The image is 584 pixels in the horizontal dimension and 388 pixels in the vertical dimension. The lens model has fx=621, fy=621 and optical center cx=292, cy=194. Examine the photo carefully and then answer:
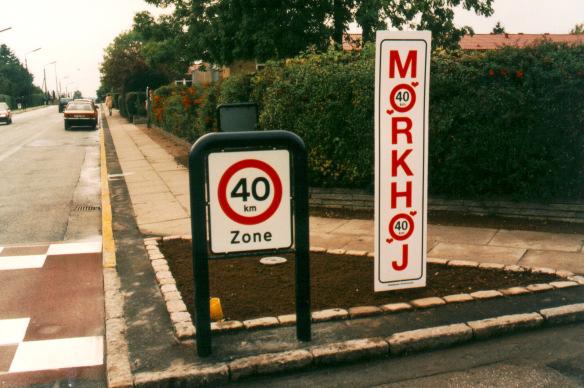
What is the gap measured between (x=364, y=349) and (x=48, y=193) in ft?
31.7

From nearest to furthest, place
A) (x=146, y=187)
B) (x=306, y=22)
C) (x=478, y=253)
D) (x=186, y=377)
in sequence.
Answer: (x=186, y=377) < (x=478, y=253) < (x=146, y=187) < (x=306, y=22)

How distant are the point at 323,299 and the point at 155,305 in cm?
145

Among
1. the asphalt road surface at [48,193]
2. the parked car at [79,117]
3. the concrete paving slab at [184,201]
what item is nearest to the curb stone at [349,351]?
the asphalt road surface at [48,193]

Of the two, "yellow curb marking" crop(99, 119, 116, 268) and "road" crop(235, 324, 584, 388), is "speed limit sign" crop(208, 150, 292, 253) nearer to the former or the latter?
"road" crop(235, 324, 584, 388)

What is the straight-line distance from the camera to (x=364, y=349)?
435 centimetres

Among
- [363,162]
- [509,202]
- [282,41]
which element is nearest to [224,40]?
[282,41]

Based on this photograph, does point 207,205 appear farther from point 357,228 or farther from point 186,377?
point 357,228

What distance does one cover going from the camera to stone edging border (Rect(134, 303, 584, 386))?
401 centimetres

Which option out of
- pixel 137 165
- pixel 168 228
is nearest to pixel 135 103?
pixel 137 165

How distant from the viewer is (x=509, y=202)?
27.7ft

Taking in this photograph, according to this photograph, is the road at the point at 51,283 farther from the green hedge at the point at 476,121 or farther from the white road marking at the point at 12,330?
the green hedge at the point at 476,121

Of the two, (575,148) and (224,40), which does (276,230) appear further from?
(224,40)

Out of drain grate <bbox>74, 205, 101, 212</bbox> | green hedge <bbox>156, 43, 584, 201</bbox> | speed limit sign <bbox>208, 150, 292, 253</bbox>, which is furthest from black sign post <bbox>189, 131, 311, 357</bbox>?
drain grate <bbox>74, 205, 101, 212</bbox>

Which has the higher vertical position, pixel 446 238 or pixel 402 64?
pixel 402 64
